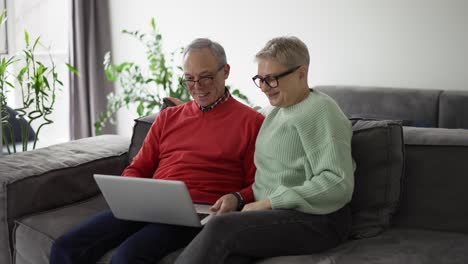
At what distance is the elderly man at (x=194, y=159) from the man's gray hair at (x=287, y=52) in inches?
11.3

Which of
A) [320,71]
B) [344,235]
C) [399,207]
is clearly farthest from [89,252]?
[320,71]

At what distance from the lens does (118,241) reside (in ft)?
7.46

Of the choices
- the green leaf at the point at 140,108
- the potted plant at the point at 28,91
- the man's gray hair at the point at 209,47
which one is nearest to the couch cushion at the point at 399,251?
the man's gray hair at the point at 209,47

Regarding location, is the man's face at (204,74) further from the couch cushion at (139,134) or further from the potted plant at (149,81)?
the potted plant at (149,81)

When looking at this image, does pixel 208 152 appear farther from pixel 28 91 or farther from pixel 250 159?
pixel 28 91

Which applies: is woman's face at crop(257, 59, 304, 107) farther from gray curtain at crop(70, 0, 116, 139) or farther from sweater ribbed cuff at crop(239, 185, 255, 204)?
gray curtain at crop(70, 0, 116, 139)

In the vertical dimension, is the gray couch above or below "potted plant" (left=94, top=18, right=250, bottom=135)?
below

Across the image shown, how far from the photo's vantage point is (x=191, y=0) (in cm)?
452

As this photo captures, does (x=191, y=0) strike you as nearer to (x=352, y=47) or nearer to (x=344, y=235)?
(x=352, y=47)

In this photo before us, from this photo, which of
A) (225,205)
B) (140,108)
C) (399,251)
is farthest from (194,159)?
(140,108)

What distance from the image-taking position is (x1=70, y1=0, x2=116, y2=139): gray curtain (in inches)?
186

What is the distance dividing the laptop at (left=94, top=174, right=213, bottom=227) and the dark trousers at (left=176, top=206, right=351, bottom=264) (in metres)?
0.12

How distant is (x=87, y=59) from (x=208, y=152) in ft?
8.81

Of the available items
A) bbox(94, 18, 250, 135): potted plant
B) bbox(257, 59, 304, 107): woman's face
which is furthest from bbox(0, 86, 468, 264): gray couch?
bbox(94, 18, 250, 135): potted plant
